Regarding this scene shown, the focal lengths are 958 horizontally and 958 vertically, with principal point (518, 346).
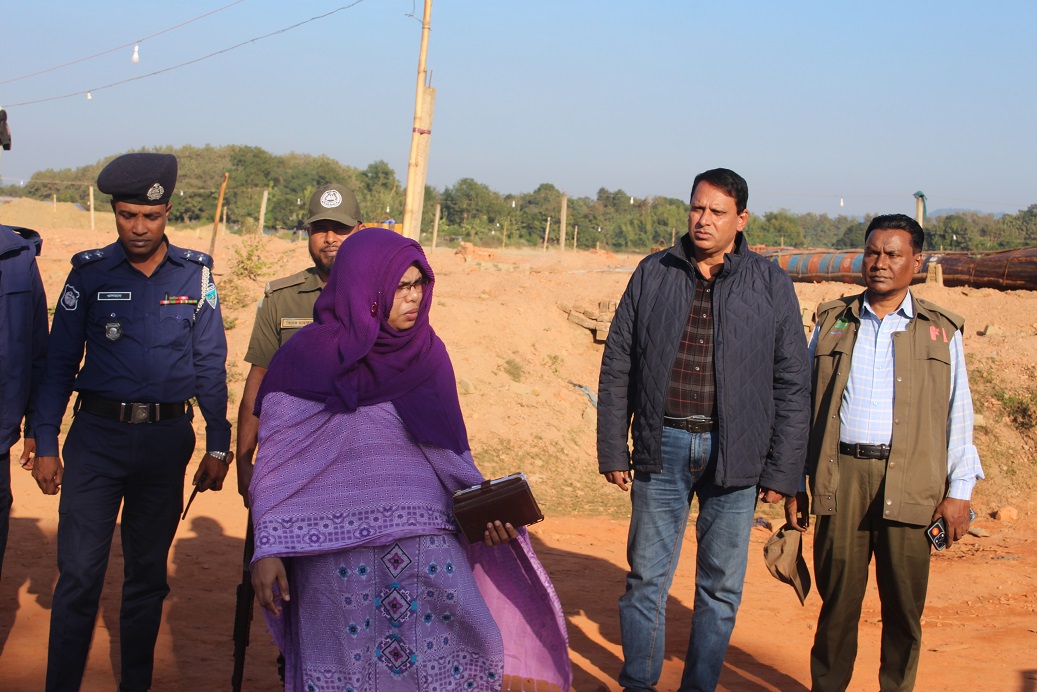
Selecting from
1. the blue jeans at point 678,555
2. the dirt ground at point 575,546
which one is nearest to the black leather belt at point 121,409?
the dirt ground at point 575,546

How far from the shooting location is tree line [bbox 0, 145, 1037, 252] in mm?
39812

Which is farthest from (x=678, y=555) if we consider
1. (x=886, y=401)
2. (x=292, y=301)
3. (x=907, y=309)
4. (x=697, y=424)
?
(x=292, y=301)

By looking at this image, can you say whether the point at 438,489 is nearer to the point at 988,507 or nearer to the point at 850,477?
the point at 850,477

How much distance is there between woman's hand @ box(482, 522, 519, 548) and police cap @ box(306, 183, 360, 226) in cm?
201

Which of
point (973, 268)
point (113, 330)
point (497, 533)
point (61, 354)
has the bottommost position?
point (497, 533)

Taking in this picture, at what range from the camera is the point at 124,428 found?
3.85 m

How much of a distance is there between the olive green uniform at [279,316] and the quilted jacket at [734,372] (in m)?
1.38

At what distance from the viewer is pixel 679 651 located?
5.32 m

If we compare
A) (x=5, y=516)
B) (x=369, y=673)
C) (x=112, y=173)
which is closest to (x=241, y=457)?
(x=5, y=516)

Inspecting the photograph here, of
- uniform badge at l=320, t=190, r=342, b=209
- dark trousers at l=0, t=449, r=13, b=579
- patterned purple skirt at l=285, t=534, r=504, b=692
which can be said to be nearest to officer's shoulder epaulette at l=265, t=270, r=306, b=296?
uniform badge at l=320, t=190, r=342, b=209

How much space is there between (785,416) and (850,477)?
45 cm

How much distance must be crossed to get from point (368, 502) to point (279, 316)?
66.8 inches

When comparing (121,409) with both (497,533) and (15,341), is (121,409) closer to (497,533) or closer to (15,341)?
(15,341)

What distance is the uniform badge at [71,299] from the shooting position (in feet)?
12.8
